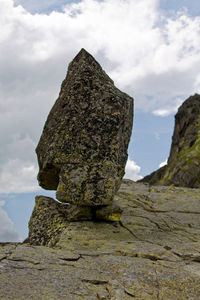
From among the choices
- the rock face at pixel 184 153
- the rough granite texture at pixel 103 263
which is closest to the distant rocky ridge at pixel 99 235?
the rough granite texture at pixel 103 263

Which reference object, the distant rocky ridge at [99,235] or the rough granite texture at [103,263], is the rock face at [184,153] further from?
the rough granite texture at [103,263]

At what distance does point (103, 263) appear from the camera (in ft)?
24.9

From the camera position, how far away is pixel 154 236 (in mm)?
11188

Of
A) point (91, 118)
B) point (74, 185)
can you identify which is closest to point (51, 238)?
point (74, 185)

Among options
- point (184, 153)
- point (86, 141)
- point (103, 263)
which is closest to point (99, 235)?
point (103, 263)

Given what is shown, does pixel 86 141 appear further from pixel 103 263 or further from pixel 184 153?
pixel 184 153

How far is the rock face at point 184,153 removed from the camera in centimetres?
7000

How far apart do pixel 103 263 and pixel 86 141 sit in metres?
5.24

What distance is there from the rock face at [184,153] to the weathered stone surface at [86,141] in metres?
58.6

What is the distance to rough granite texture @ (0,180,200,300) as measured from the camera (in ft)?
20.0

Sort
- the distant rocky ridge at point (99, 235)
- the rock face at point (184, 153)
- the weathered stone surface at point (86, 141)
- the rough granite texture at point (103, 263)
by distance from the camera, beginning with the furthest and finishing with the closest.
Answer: the rock face at point (184, 153) < the weathered stone surface at point (86, 141) < the distant rocky ridge at point (99, 235) < the rough granite texture at point (103, 263)

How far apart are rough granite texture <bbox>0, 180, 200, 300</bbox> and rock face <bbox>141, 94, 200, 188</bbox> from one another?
5834cm

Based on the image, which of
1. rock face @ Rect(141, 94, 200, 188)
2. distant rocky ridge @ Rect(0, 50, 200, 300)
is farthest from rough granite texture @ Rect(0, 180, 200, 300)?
rock face @ Rect(141, 94, 200, 188)

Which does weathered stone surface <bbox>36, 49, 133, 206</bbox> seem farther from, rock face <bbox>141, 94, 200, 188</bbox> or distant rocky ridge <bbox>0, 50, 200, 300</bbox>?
rock face <bbox>141, 94, 200, 188</bbox>
